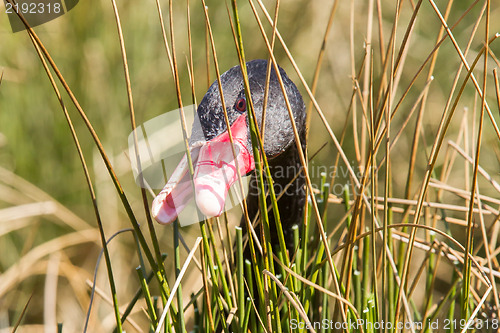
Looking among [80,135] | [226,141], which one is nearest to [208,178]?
[226,141]

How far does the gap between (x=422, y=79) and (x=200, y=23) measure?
1116mm

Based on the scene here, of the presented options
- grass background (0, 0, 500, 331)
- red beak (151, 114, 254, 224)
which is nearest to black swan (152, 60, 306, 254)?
red beak (151, 114, 254, 224)

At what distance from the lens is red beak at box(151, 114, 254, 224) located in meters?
0.71

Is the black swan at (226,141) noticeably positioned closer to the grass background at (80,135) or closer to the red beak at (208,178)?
the red beak at (208,178)

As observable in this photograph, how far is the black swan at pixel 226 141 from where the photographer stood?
732 millimetres

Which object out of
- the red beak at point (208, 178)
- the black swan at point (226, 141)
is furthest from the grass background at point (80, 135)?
the red beak at point (208, 178)

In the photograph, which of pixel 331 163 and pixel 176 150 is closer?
pixel 176 150

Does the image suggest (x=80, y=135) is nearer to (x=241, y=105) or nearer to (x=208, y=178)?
(x=241, y=105)

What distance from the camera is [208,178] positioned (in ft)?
2.56

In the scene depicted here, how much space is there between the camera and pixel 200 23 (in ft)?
6.79

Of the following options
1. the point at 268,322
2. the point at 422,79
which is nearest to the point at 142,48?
the point at 422,79

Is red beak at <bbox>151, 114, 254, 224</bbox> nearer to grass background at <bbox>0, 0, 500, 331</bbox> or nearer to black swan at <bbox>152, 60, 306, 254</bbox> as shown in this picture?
black swan at <bbox>152, 60, 306, 254</bbox>

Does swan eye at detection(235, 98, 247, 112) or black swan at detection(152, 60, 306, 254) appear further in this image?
swan eye at detection(235, 98, 247, 112)

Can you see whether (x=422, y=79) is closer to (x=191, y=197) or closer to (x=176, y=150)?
(x=176, y=150)
